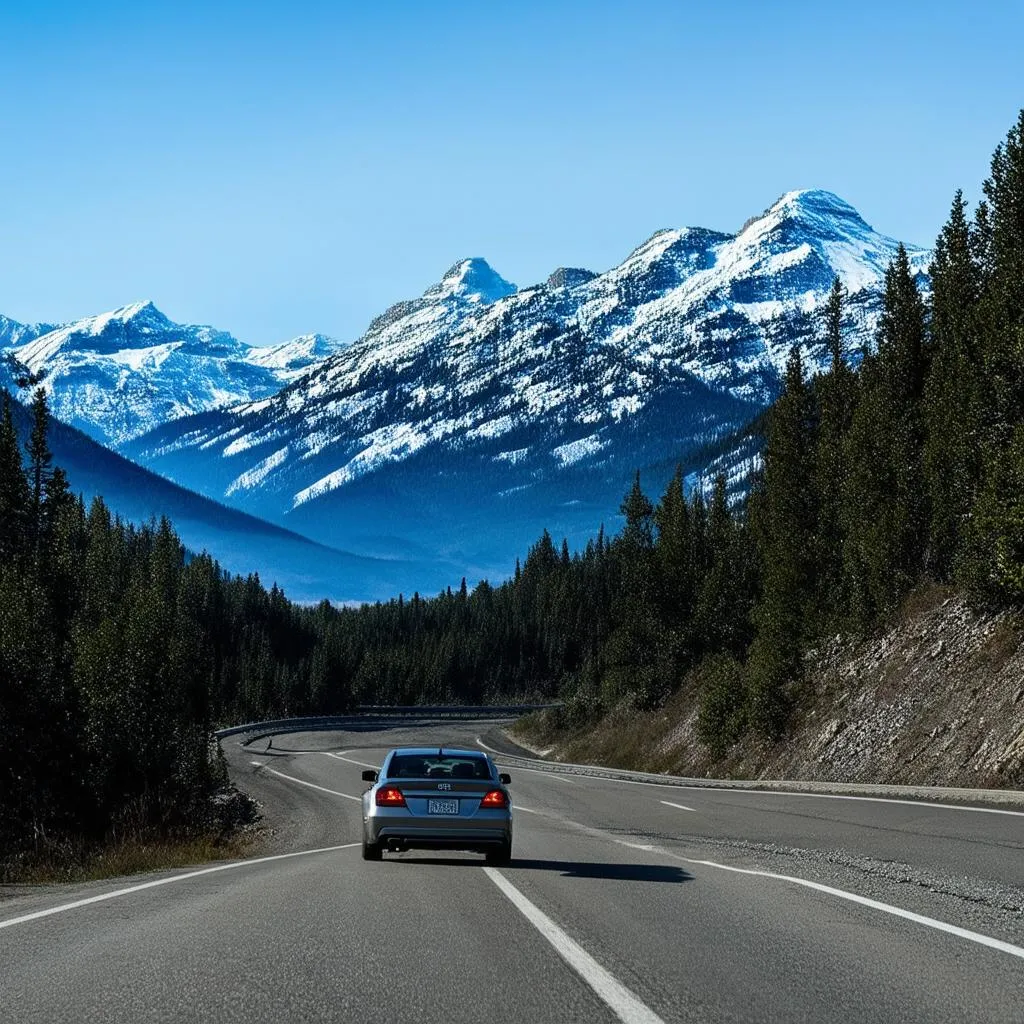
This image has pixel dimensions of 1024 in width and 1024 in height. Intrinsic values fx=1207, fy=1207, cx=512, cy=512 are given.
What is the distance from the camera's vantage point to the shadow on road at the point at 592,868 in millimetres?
13301

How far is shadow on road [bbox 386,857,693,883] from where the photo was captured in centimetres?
1330

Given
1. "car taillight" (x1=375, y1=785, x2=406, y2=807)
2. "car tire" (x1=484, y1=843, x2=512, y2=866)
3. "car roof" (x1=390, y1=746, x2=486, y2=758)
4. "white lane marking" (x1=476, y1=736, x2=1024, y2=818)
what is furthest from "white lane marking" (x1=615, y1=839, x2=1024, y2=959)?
"white lane marking" (x1=476, y1=736, x2=1024, y2=818)

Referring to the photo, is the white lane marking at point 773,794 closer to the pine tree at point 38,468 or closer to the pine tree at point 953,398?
the pine tree at point 953,398

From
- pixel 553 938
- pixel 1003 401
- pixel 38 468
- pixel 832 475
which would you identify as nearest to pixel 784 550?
pixel 832 475

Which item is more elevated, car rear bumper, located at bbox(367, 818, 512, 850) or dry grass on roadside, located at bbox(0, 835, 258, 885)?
car rear bumper, located at bbox(367, 818, 512, 850)

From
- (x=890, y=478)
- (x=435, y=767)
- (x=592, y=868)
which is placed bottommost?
(x=592, y=868)

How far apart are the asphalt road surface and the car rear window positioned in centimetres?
115

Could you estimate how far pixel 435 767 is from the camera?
15.5 metres

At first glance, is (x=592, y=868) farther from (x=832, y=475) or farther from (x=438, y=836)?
(x=832, y=475)

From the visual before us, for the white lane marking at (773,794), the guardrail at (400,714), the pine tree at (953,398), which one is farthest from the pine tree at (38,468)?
the pine tree at (953,398)

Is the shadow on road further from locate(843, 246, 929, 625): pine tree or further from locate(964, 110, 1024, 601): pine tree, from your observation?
locate(843, 246, 929, 625): pine tree

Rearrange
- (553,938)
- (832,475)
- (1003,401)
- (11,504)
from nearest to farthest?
(553,938)
(1003,401)
(832,475)
(11,504)

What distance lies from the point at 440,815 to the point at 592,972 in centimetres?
756

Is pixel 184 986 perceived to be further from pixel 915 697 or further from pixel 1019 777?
pixel 915 697
